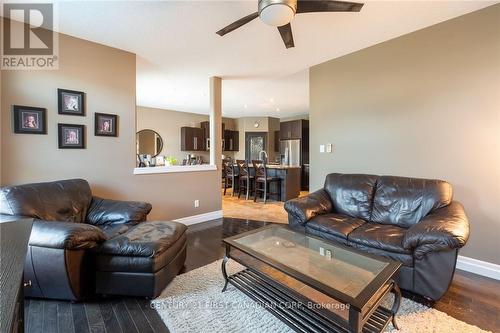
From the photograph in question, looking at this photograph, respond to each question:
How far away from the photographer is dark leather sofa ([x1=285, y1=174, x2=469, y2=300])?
71.6 inches

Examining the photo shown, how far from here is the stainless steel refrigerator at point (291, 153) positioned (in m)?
7.68

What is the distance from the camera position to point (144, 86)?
5.09m

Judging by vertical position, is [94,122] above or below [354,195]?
above

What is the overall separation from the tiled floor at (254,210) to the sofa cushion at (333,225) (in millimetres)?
1542

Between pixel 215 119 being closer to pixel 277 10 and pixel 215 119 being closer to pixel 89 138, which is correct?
pixel 89 138

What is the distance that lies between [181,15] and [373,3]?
1.90 metres

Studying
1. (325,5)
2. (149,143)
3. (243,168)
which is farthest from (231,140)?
(325,5)

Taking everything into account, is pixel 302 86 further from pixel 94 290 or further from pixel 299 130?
pixel 94 290

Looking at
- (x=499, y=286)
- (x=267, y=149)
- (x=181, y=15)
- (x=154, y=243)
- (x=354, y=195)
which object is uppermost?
(x=181, y=15)

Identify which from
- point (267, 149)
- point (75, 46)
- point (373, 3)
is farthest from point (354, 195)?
point (267, 149)

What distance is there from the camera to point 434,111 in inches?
107

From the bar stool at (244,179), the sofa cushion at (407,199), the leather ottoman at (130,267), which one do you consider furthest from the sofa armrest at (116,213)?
the bar stool at (244,179)

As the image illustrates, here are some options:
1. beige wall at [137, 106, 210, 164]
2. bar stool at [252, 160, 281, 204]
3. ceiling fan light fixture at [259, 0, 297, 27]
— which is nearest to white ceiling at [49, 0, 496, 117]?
ceiling fan light fixture at [259, 0, 297, 27]

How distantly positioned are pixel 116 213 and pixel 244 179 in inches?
158
